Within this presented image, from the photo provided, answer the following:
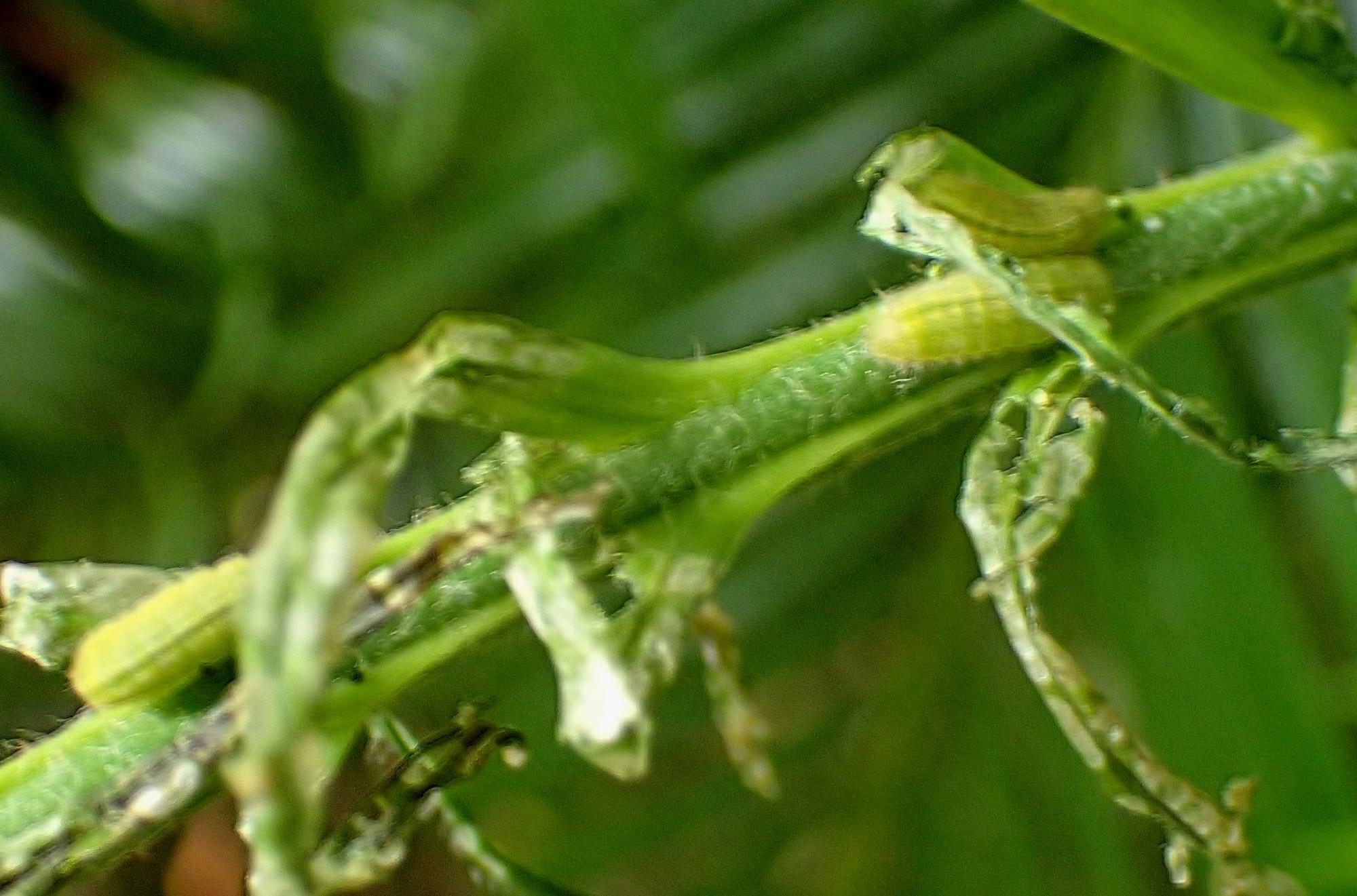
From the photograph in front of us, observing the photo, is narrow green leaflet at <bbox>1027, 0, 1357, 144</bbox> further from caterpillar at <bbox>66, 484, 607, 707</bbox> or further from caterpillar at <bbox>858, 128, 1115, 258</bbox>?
caterpillar at <bbox>66, 484, 607, 707</bbox>

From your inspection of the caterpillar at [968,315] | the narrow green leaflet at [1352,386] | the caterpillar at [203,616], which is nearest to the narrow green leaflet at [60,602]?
the caterpillar at [203,616]

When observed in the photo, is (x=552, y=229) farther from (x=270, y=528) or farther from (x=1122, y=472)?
(x=270, y=528)

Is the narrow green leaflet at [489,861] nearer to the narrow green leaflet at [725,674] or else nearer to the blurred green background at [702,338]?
the narrow green leaflet at [725,674]

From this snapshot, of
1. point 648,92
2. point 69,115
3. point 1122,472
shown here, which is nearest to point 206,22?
point 69,115

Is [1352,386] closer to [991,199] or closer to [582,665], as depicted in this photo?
[991,199]

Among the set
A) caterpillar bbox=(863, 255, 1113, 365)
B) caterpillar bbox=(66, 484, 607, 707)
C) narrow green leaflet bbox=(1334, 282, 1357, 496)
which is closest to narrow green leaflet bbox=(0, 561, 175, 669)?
caterpillar bbox=(66, 484, 607, 707)

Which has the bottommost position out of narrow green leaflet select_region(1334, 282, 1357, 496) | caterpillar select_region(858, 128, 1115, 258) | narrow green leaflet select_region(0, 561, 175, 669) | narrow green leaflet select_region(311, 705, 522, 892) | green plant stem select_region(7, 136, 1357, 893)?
narrow green leaflet select_region(1334, 282, 1357, 496)

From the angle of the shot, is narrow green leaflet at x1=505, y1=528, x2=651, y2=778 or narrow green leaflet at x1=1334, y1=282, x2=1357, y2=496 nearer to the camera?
narrow green leaflet at x1=505, y1=528, x2=651, y2=778
